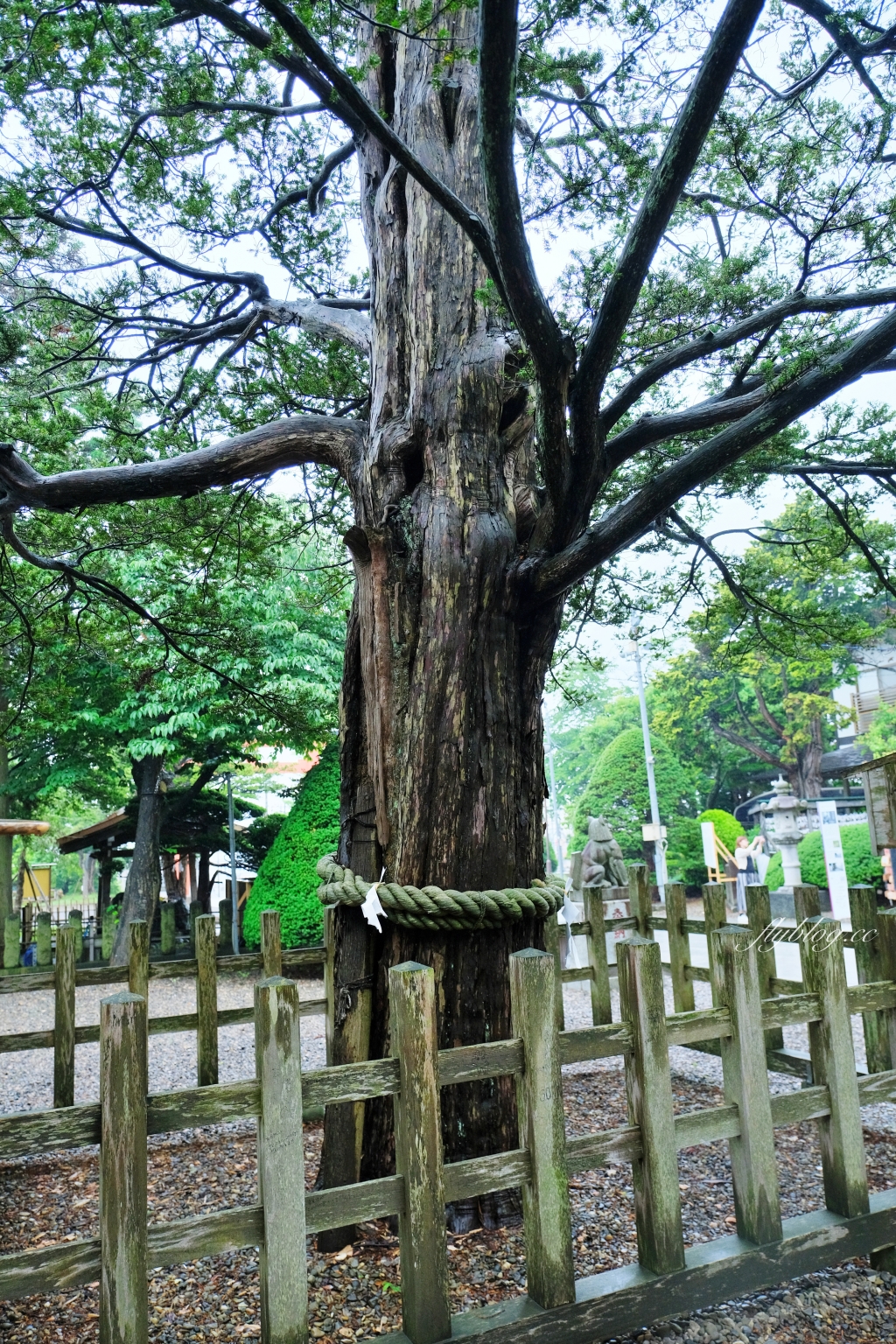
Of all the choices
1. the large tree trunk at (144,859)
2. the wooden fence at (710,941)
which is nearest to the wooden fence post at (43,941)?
the large tree trunk at (144,859)

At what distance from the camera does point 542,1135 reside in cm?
239

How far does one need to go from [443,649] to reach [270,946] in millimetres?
2213

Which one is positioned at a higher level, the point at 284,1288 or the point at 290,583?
the point at 290,583

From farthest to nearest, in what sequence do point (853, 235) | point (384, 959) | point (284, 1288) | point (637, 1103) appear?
1. point (853, 235)
2. point (384, 959)
3. point (637, 1103)
4. point (284, 1288)

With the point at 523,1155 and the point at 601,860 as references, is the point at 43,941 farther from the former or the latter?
the point at 523,1155

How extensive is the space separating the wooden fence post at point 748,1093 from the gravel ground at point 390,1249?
349 millimetres

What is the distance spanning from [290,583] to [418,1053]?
1189 cm

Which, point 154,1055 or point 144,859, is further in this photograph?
point 144,859

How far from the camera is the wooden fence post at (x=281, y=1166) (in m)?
2.11

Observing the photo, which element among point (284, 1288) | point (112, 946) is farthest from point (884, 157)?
point (112, 946)

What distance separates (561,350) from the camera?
10.2 ft

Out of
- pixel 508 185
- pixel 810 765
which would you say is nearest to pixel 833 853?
pixel 508 185

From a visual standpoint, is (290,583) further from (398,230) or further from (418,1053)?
(418,1053)

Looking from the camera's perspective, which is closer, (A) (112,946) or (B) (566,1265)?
(B) (566,1265)
